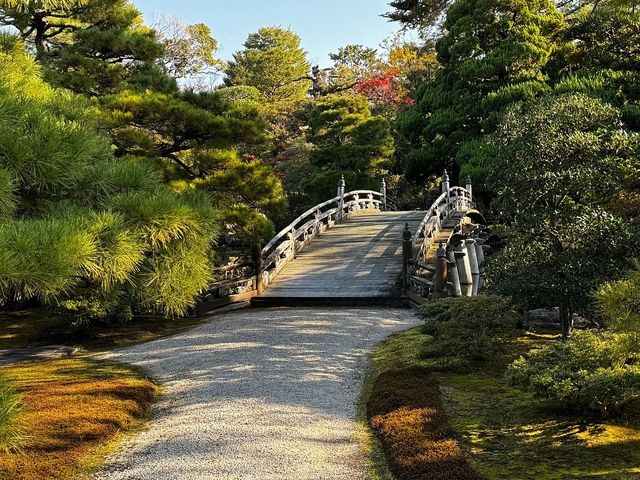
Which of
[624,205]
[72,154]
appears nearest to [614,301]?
[624,205]

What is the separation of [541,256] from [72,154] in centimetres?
466

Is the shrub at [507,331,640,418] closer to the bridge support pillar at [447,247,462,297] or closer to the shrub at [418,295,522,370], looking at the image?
the shrub at [418,295,522,370]

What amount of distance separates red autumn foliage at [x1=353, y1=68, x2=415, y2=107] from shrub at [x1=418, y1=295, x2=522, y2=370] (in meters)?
25.1

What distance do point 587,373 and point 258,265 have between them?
9.53 m

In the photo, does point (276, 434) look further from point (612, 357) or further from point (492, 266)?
point (492, 266)

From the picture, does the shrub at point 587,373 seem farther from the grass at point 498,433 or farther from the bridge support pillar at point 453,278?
the bridge support pillar at point 453,278

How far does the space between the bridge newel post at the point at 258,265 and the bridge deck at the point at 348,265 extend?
0.68 ft

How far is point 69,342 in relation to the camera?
921 cm

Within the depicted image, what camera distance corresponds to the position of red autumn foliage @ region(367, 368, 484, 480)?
13.2ft

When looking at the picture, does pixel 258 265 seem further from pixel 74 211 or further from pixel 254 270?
pixel 74 211

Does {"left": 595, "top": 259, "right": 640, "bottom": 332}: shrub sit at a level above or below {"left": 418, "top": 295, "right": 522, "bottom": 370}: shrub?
above

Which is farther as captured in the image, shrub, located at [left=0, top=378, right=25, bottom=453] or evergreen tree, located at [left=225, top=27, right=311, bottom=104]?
evergreen tree, located at [left=225, top=27, right=311, bottom=104]

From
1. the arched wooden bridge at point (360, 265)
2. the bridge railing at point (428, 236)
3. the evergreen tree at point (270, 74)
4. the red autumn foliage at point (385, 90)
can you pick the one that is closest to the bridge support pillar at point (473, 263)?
the arched wooden bridge at point (360, 265)

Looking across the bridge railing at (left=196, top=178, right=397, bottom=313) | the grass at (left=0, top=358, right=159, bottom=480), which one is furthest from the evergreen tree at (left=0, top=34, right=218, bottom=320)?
the bridge railing at (left=196, top=178, right=397, bottom=313)
